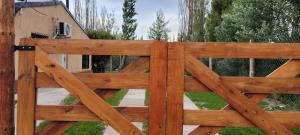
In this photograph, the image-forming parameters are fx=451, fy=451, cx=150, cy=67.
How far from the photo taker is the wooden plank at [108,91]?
4.45m

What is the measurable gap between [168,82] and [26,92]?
1416 mm

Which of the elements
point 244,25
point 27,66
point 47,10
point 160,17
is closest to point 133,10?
point 160,17

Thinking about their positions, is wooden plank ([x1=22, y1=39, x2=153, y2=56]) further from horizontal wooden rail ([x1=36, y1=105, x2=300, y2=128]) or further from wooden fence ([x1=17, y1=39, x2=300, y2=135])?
horizontal wooden rail ([x1=36, y1=105, x2=300, y2=128])

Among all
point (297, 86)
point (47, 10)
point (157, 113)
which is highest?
point (47, 10)

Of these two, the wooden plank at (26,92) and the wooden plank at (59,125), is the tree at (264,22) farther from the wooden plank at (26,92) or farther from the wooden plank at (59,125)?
the wooden plank at (26,92)

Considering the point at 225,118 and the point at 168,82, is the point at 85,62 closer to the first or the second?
the point at 168,82

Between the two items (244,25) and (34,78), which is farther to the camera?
(244,25)

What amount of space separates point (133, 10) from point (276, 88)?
4356cm

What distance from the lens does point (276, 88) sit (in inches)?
171

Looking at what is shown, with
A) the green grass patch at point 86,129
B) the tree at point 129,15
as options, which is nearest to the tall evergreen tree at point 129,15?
the tree at point 129,15

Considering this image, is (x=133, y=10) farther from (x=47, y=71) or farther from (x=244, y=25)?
(x=47, y=71)

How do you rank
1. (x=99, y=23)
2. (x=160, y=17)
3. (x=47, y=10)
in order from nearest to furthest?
(x=47, y=10), (x=160, y=17), (x=99, y=23)

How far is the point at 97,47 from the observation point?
4.42m

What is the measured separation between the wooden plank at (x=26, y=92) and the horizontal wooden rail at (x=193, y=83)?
4.4 inches
